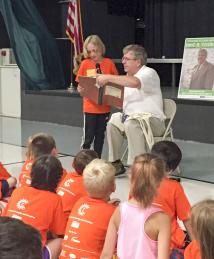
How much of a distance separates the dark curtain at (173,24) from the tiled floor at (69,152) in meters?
3.46

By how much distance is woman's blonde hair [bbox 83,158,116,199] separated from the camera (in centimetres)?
229

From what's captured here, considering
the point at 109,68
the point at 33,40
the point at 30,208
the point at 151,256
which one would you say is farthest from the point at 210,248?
the point at 33,40

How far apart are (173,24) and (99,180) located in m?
8.69

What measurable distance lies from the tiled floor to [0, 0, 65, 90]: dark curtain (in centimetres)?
84

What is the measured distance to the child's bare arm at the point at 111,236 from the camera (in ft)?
6.93

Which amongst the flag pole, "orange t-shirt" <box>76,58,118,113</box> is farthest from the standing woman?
the flag pole

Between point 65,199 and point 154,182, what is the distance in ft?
2.75

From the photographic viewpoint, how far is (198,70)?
6.38 m

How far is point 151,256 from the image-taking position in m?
2.03

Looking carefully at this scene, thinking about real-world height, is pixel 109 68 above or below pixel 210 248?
above

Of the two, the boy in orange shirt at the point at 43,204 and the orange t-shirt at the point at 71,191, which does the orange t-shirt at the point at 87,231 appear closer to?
the boy in orange shirt at the point at 43,204

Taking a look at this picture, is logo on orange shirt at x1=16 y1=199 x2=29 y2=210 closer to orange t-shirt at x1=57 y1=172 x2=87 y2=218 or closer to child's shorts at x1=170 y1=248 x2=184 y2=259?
orange t-shirt at x1=57 y1=172 x2=87 y2=218

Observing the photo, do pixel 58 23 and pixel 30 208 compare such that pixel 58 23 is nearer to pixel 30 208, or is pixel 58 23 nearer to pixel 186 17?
pixel 186 17

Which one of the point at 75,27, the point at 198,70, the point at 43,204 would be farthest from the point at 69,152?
the point at 75,27
